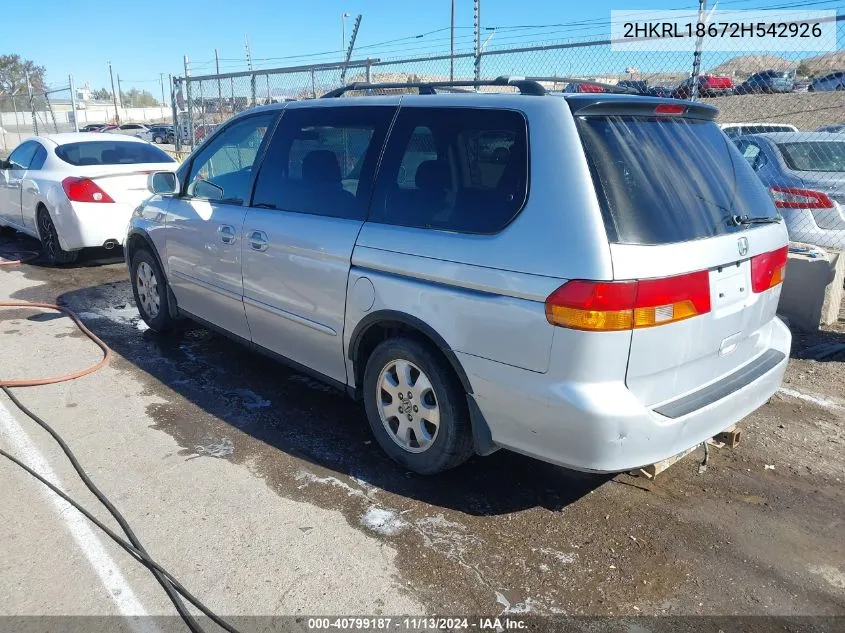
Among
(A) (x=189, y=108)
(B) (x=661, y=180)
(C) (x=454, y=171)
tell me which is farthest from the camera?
(A) (x=189, y=108)

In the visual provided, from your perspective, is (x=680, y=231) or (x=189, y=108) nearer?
(x=680, y=231)

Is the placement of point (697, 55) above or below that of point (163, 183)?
above

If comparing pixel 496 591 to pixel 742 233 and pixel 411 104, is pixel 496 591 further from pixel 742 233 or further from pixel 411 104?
pixel 411 104

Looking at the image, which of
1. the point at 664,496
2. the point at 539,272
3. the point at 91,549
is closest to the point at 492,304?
the point at 539,272

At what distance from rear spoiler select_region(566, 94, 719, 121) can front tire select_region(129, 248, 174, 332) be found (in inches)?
152

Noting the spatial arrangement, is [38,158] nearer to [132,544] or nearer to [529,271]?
[132,544]

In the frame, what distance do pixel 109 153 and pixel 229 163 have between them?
478 cm

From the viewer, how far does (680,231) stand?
2.76 meters

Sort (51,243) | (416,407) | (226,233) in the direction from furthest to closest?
(51,243)
(226,233)
(416,407)

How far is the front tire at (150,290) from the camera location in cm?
553

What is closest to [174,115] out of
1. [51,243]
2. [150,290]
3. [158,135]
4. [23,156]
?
[23,156]

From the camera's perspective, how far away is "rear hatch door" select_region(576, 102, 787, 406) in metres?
2.65

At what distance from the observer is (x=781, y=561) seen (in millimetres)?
2895

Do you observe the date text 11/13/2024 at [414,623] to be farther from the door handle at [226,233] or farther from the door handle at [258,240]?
the door handle at [226,233]
